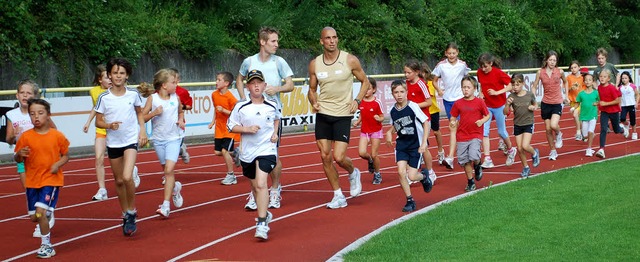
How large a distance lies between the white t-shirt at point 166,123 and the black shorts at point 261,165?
1846mm

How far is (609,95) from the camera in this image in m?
20.7

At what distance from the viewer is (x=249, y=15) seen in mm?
33812

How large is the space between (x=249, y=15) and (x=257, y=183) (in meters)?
22.8

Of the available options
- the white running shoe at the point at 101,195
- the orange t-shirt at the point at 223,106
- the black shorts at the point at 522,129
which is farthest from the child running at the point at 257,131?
the black shorts at the point at 522,129

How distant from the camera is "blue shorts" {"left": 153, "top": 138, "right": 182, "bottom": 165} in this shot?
1310cm

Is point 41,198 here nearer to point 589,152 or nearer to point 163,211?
point 163,211

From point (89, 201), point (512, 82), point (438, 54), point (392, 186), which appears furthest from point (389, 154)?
point (438, 54)

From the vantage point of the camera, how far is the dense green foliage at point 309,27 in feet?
84.8

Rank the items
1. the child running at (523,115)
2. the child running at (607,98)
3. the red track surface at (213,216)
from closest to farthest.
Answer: the red track surface at (213,216)
the child running at (523,115)
the child running at (607,98)

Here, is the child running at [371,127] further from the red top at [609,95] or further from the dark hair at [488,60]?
Result: the red top at [609,95]

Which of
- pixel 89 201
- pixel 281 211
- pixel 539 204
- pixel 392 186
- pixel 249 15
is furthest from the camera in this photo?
pixel 249 15

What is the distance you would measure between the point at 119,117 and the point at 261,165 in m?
1.65

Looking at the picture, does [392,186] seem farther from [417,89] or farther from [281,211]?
[281,211]

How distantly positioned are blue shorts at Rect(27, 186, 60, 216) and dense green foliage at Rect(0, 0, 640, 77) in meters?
13.3
